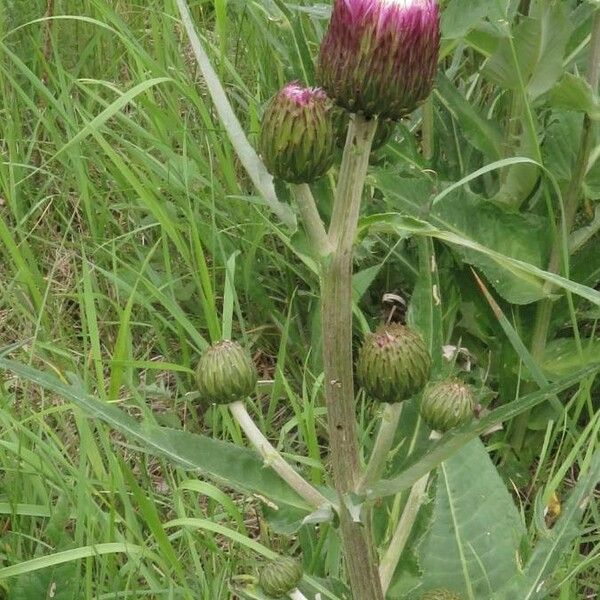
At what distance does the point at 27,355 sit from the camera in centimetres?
242

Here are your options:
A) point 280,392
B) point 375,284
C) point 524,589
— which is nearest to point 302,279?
point 375,284

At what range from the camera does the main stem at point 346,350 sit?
4.40 ft

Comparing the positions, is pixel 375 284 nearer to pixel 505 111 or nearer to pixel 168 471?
pixel 505 111

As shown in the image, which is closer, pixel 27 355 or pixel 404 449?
pixel 404 449

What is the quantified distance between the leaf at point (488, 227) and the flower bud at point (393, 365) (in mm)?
826

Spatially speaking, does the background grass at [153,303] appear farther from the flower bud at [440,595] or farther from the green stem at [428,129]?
the flower bud at [440,595]

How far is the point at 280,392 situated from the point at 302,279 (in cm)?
44

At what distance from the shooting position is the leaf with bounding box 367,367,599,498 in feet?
4.16

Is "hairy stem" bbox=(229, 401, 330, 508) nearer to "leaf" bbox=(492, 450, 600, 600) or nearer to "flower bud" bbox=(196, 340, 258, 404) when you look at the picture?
"flower bud" bbox=(196, 340, 258, 404)

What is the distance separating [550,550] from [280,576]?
44 cm

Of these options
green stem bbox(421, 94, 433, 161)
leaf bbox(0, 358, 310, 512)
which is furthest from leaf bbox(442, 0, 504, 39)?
leaf bbox(0, 358, 310, 512)

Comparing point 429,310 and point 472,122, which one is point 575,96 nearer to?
point 472,122

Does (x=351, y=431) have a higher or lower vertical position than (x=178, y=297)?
higher

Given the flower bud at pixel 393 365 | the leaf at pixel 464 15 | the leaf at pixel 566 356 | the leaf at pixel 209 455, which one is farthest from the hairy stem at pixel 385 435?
the leaf at pixel 566 356
